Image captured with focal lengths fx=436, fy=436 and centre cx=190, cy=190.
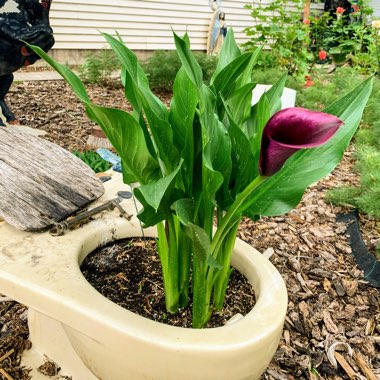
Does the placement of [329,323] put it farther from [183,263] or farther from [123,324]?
[123,324]

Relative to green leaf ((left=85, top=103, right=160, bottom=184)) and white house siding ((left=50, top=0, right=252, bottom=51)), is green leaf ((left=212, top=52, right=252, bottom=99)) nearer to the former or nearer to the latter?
green leaf ((left=85, top=103, right=160, bottom=184))

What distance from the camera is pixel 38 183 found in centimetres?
126

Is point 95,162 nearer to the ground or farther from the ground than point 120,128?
nearer to the ground

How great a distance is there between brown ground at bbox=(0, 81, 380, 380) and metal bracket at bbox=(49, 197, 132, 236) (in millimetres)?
568

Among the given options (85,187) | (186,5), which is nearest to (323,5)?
(186,5)

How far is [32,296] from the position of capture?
95 centimetres

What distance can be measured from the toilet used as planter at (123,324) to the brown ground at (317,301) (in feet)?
1.82

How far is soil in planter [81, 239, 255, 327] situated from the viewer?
1137 millimetres

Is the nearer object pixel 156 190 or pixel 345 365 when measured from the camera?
pixel 156 190

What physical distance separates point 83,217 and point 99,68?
4.39m

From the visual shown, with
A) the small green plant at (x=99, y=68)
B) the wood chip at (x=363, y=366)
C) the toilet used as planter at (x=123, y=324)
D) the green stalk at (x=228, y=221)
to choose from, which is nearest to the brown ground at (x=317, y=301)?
the wood chip at (x=363, y=366)

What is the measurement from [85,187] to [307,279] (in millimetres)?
1138

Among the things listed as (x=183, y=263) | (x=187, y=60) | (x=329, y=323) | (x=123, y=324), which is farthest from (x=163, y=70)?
(x=123, y=324)

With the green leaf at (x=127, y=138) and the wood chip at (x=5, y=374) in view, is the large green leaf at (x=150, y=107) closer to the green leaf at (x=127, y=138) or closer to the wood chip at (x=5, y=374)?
the green leaf at (x=127, y=138)
